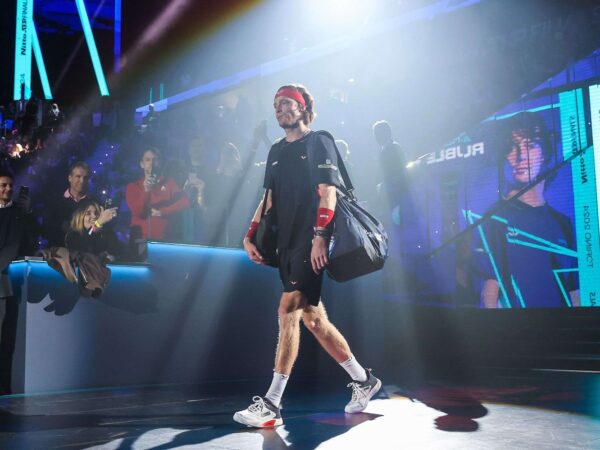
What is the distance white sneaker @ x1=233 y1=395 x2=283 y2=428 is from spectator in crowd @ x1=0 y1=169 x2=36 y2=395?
247 cm

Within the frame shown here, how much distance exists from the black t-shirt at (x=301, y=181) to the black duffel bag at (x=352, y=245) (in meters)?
0.07

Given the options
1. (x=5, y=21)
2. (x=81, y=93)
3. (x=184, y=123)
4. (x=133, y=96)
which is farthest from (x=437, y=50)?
(x=5, y=21)

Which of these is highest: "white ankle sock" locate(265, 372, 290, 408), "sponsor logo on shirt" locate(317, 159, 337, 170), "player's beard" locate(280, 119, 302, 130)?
"player's beard" locate(280, 119, 302, 130)

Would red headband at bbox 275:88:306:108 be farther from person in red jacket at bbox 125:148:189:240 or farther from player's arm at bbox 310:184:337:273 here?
person in red jacket at bbox 125:148:189:240

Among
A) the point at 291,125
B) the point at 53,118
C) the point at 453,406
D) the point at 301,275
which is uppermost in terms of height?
the point at 53,118

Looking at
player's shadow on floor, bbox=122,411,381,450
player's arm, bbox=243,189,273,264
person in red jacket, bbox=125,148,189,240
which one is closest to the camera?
player's shadow on floor, bbox=122,411,381,450

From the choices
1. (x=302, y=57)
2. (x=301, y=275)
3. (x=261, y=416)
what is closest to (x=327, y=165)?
(x=301, y=275)

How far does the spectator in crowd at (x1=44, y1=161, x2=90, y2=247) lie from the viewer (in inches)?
190

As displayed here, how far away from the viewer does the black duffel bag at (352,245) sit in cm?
296

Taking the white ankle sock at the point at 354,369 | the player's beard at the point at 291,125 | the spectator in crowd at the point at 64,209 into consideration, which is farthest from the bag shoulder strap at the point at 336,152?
the spectator in crowd at the point at 64,209

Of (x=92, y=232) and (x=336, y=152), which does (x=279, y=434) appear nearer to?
(x=336, y=152)

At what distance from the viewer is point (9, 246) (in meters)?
4.54

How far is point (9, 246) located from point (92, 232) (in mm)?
607

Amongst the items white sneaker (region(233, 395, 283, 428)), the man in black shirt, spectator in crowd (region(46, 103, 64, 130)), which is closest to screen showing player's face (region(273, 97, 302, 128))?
the man in black shirt
